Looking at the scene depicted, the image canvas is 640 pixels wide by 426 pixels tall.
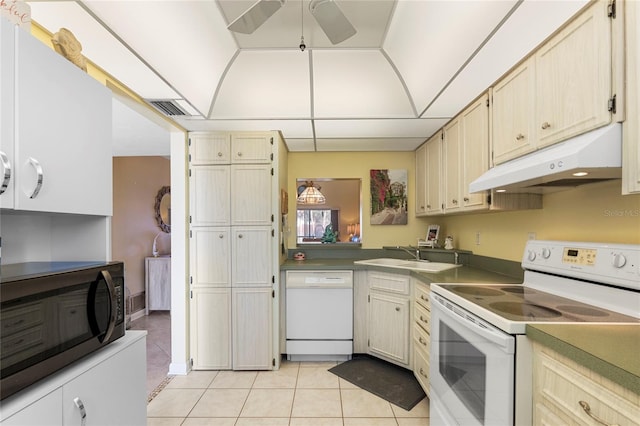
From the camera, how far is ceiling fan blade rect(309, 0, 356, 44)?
119 centimetres

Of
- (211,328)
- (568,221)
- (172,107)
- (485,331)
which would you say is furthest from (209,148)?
(568,221)

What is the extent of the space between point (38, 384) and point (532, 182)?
215 cm

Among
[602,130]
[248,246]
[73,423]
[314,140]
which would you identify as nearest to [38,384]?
[73,423]

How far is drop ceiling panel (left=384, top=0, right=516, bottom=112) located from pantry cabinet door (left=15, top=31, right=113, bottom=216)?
151cm

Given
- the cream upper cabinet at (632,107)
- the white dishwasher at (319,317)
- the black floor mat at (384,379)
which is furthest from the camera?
the white dishwasher at (319,317)

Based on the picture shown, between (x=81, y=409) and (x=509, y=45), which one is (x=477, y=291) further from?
(x=81, y=409)

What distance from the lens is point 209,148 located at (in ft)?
8.57

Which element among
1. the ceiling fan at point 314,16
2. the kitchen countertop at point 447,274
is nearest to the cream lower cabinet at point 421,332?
the kitchen countertop at point 447,274

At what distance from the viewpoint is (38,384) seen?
2.72ft

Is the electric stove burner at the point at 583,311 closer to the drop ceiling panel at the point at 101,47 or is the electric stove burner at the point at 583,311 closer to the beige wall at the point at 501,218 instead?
the beige wall at the point at 501,218

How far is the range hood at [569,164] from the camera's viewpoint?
1.04 m

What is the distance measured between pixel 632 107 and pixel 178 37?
203 cm

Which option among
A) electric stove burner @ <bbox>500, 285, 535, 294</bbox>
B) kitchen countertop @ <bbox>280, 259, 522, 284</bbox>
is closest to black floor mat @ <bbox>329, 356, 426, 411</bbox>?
kitchen countertop @ <bbox>280, 259, 522, 284</bbox>

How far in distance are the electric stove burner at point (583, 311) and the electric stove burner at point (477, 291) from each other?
0.29 m
